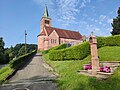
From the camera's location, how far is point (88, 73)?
13.4 metres

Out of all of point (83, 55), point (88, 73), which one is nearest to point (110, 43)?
point (83, 55)

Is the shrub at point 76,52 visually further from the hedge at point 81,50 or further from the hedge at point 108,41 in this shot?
the hedge at point 108,41

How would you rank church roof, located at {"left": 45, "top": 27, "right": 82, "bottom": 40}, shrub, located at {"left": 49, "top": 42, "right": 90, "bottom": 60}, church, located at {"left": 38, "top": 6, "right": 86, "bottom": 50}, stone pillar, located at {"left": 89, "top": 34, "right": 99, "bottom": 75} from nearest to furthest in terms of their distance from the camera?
stone pillar, located at {"left": 89, "top": 34, "right": 99, "bottom": 75} → shrub, located at {"left": 49, "top": 42, "right": 90, "bottom": 60} → church, located at {"left": 38, "top": 6, "right": 86, "bottom": 50} → church roof, located at {"left": 45, "top": 27, "right": 82, "bottom": 40}

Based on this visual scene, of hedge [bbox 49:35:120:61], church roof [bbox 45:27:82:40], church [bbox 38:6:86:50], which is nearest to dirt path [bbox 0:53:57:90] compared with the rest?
hedge [bbox 49:35:120:61]

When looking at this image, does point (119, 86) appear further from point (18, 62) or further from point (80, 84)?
point (18, 62)

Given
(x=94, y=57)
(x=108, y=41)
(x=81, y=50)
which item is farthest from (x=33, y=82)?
(x=108, y=41)

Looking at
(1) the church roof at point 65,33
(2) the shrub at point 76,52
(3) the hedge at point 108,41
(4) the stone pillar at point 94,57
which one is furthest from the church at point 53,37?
(4) the stone pillar at point 94,57

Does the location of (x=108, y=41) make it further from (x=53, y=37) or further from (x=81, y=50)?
(x=53, y=37)

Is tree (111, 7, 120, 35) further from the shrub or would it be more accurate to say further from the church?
the church

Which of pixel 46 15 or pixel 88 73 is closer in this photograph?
pixel 88 73

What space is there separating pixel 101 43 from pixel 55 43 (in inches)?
1867

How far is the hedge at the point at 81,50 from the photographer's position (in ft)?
76.6

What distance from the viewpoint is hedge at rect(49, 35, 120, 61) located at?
2336 cm

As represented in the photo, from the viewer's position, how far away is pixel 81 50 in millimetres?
23203
